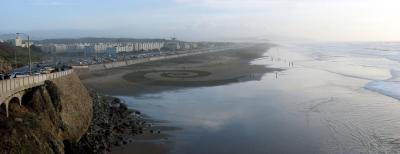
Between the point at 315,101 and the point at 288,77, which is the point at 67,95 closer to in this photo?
the point at 315,101

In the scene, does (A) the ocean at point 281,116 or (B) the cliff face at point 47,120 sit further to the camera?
(A) the ocean at point 281,116

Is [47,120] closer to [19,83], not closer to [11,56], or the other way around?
[19,83]

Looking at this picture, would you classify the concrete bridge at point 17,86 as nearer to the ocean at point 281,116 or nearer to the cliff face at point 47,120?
the cliff face at point 47,120

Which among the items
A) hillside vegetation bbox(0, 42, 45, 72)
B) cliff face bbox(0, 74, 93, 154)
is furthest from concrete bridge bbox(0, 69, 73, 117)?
hillside vegetation bbox(0, 42, 45, 72)

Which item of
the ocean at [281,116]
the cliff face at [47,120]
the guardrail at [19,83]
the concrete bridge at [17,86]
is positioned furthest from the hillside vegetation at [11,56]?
the ocean at [281,116]

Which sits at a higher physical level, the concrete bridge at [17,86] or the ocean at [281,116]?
the concrete bridge at [17,86]

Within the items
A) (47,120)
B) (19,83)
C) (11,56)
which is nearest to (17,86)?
(19,83)
